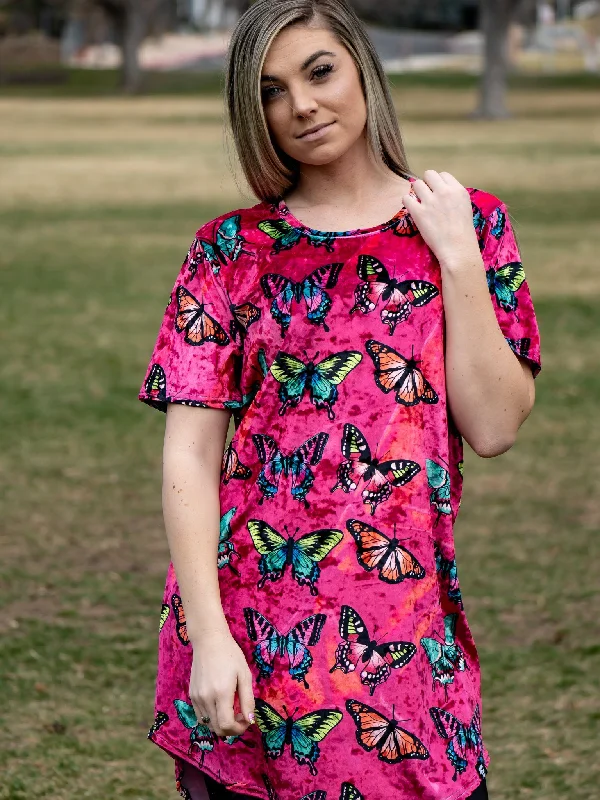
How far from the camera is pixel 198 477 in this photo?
2.24 meters

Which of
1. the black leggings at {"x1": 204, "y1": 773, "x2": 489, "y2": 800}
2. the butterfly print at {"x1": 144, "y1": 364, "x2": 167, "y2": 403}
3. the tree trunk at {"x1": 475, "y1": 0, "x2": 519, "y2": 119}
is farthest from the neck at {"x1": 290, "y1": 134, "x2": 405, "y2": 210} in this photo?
the tree trunk at {"x1": 475, "y1": 0, "x2": 519, "y2": 119}

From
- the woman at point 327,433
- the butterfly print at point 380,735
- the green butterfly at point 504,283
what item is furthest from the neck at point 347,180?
the butterfly print at point 380,735

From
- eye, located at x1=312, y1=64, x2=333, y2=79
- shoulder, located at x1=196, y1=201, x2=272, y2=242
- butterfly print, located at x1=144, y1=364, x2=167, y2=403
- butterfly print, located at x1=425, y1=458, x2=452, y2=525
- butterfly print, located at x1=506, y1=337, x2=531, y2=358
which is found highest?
eye, located at x1=312, y1=64, x2=333, y2=79

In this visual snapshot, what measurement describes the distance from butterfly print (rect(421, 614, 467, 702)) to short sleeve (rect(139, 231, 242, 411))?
1.49 ft

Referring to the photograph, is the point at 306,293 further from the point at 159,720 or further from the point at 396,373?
the point at 159,720

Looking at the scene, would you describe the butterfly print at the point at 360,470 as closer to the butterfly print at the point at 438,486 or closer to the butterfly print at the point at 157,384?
the butterfly print at the point at 438,486

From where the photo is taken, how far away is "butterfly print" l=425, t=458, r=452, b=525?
88.1 inches

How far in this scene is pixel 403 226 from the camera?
2270 mm

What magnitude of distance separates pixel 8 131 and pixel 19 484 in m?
28.5

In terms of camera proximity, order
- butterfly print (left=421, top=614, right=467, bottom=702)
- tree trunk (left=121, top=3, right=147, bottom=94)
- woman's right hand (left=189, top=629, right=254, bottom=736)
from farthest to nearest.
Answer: tree trunk (left=121, top=3, right=147, bottom=94)
butterfly print (left=421, top=614, right=467, bottom=702)
woman's right hand (left=189, top=629, right=254, bottom=736)

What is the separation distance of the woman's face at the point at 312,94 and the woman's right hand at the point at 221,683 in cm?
73

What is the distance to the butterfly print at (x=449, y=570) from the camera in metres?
2.28

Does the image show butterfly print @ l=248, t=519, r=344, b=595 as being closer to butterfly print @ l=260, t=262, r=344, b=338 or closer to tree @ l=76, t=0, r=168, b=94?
butterfly print @ l=260, t=262, r=344, b=338

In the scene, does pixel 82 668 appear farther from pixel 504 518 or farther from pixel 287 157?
pixel 287 157
